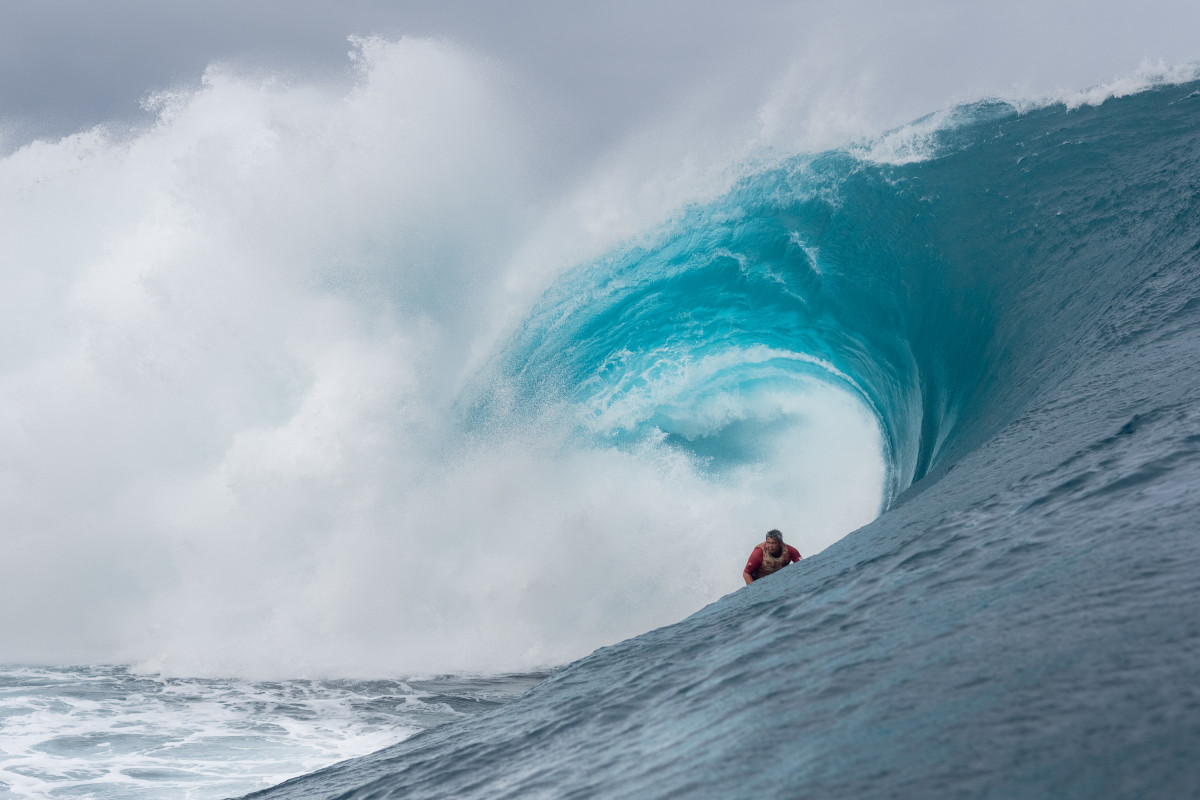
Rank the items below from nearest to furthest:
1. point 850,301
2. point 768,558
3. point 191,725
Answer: point 768,558
point 191,725
point 850,301

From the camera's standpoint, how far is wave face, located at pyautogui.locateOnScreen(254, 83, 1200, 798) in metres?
2.52

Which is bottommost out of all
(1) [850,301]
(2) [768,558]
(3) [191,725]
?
(3) [191,725]

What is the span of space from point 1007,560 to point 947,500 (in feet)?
6.06

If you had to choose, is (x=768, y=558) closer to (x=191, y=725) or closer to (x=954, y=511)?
(x=954, y=511)

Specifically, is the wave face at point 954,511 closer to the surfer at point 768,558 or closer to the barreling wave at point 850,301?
the barreling wave at point 850,301

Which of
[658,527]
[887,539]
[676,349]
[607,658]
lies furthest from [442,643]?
[887,539]

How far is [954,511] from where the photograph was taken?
5.00 metres

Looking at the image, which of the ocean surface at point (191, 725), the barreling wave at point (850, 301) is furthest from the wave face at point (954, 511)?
the ocean surface at point (191, 725)

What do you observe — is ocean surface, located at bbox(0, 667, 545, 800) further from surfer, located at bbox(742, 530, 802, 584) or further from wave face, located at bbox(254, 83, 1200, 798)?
surfer, located at bbox(742, 530, 802, 584)

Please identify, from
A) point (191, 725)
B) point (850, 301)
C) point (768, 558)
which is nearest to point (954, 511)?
point (768, 558)

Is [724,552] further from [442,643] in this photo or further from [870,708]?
[870,708]

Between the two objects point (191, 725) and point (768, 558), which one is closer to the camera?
point (768, 558)

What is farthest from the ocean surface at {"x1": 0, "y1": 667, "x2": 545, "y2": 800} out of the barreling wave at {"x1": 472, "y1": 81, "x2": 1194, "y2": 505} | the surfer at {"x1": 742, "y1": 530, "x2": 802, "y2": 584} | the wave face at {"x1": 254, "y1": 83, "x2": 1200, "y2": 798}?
the barreling wave at {"x1": 472, "y1": 81, "x2": 1194, "y2": 505}

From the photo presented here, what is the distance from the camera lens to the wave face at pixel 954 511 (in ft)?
8.27
